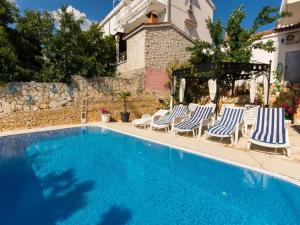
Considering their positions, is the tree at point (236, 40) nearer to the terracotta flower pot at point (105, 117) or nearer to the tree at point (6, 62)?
the terracotta flower pot at point (105, 117)

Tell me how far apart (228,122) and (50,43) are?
1099 cm

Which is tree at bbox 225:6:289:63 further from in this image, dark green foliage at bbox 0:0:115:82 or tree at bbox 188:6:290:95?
dark green foliage at bbox 0:0:115:82

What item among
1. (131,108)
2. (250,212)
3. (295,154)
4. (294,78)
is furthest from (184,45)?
(250,212)

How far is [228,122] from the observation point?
8.13 m

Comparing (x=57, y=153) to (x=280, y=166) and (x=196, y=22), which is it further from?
(x=196, y=22)

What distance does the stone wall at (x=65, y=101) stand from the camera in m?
10.9

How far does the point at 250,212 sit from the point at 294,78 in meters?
15.9

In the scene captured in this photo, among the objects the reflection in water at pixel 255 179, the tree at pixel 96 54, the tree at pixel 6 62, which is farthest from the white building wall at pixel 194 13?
the reflection in water at pixel 255 179

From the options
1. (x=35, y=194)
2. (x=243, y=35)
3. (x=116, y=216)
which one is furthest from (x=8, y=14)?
(x=243, y=35)

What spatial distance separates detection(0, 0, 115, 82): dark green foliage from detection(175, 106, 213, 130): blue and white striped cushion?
7.24 meters

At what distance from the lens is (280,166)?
5.20 m

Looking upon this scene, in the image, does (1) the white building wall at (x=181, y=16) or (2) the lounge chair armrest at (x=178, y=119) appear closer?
(2) the lounge chair armrest at (x=178, y=119)

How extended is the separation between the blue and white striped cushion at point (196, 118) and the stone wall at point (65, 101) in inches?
237

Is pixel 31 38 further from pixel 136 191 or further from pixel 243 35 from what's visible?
pixel 243 35
